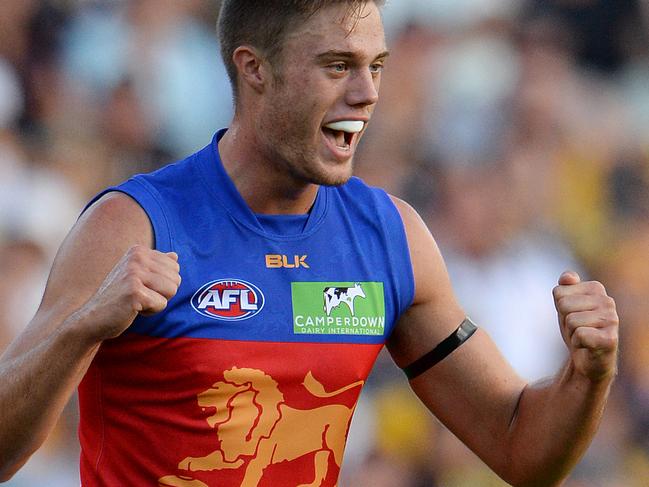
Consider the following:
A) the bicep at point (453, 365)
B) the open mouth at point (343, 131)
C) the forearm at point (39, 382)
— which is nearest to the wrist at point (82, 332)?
the forearm at point (39, 382)

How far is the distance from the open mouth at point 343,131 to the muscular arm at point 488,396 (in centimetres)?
36

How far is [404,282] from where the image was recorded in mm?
3500

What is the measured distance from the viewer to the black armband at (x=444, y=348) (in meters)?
3.58

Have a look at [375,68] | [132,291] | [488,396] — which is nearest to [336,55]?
[375,68]

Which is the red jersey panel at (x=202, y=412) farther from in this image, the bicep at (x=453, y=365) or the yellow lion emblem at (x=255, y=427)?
the bicep at (x=453, y=365)

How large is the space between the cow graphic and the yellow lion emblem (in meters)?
0.22

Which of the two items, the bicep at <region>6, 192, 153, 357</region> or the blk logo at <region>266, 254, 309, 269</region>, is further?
the blk logo at <region>266, 254, 309, 269</region>

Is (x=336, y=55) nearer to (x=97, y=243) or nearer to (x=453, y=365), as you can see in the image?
(x=97, y=243)

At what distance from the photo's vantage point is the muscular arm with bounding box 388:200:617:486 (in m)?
3.40

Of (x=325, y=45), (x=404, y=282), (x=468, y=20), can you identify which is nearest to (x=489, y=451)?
(x=404, y=282)

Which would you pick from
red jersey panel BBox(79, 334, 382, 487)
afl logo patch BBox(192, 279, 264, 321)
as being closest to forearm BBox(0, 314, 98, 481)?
red jersey panel BBox(79, 334, 382, 487)

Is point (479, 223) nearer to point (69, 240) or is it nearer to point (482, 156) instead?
point (482, 156)

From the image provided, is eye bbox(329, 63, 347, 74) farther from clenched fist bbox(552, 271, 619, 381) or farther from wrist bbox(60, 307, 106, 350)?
wrist bbox(60, 307, 106, 350)

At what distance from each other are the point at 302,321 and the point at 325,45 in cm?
76
